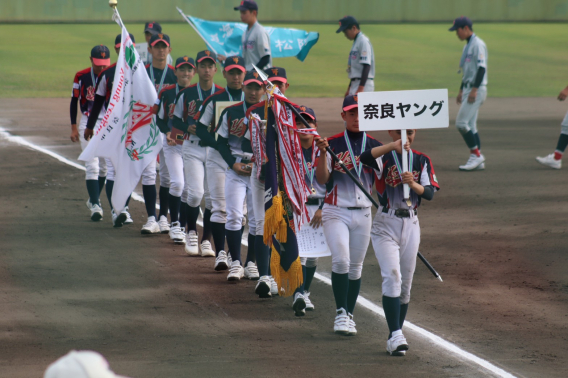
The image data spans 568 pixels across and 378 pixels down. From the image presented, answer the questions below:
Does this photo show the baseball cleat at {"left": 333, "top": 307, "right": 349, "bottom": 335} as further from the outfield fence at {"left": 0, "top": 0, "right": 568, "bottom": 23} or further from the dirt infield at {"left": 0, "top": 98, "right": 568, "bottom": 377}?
the outfield fence at {"left": 0, "top": 0, "right": 568, "bottom": 23}

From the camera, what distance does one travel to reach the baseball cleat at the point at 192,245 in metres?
10.0

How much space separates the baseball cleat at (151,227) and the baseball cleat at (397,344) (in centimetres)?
502

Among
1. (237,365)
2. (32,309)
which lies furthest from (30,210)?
(237,365)

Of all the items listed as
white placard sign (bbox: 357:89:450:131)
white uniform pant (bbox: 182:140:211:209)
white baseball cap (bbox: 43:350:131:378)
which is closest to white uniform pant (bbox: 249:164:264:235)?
white uniform pant (bbox: 182:140:211:209)

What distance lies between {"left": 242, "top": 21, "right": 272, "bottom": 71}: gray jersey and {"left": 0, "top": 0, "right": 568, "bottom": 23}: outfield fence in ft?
93.3

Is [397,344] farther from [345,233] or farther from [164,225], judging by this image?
[164,225]

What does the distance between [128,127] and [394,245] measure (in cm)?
516

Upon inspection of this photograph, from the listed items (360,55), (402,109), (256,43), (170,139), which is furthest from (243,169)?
(360,55)

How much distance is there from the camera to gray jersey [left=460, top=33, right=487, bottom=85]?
14.8 m

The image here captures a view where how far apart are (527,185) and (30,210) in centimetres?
829

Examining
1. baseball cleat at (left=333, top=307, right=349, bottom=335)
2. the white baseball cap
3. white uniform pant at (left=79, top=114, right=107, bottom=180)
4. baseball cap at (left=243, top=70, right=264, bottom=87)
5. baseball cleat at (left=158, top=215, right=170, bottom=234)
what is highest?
baseball cap at (left=243, top=70, right=264, bottom=87)

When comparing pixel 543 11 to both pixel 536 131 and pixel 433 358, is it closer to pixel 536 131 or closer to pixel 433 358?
pixel 536 131

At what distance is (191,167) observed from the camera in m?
10.0

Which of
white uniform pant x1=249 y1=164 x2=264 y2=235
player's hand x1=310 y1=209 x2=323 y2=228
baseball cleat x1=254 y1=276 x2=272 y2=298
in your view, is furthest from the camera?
white uniform pant x1=249 y1=164 x2=264 y2=235
